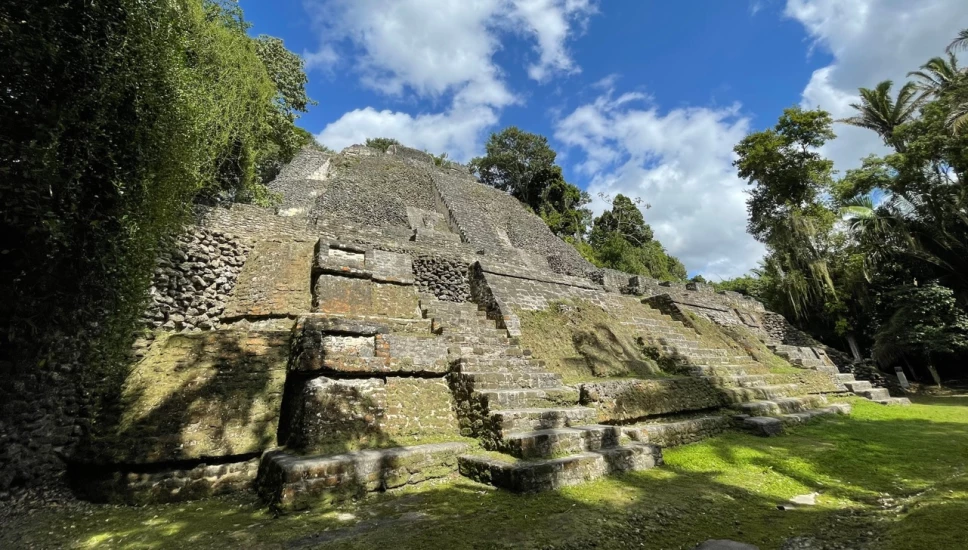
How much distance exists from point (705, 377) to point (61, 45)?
9.53 m

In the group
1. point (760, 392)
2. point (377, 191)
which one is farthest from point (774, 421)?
point (377, 191)

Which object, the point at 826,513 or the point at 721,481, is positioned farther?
the point at 721,481

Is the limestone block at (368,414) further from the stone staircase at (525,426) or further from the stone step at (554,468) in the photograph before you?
the stone step at (554,468)

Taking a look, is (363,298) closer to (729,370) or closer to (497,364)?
(497,364)

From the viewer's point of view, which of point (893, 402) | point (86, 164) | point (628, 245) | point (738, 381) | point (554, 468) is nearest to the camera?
point (86, 164)

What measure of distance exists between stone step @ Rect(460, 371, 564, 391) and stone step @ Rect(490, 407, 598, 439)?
0.48m

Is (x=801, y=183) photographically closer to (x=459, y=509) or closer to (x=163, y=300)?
(x=459, y=509)

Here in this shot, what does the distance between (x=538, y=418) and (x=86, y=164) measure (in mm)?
5172

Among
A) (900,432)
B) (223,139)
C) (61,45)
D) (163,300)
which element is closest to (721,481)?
(900,432)

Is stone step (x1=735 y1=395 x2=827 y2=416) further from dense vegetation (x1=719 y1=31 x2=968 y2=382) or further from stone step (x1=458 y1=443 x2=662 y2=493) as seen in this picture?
dense vegetation (x1=719 y1=31 x2=968 y2=382)

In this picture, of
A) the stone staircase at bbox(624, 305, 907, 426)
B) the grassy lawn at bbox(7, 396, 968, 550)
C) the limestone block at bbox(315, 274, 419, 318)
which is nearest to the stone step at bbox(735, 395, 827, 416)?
the stone staircase at bbox(624, 305, 907, 426)

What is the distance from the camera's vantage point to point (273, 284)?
7023 mm

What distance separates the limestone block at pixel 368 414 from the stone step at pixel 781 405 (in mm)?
5306

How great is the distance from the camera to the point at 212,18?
8.56 m
